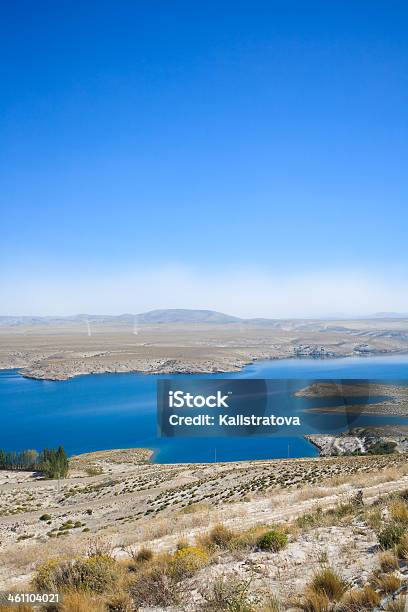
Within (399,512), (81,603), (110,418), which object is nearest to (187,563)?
(81,603)

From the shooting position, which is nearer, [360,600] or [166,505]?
[360,600]

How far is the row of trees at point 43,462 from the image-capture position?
28469 mm

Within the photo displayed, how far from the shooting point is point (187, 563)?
4875mm

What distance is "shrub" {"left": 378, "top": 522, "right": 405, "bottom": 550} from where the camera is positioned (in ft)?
15.7

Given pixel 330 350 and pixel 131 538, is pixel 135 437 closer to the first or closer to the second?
pixel 131 538

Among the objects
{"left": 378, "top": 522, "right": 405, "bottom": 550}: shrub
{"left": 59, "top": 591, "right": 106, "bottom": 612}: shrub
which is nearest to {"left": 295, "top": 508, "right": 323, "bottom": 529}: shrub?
{"left": 378, "top": 522, "right": 405, "bottom": 550}: shrub

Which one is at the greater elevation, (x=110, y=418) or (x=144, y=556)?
(x=144, y=556)

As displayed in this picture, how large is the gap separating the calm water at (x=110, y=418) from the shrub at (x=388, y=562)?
Result: 121ft

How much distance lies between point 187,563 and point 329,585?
1778 mm

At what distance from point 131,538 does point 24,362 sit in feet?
400

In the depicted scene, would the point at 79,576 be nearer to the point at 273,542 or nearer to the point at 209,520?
the point at 273,542

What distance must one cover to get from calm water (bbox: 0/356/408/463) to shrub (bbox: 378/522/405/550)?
36.1m

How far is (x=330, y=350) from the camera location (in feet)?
464

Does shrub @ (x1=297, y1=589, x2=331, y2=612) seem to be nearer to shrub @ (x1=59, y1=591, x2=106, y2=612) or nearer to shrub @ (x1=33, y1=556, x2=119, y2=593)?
shrub @ (x1=59, y1=591, x2=106, y2=612)
